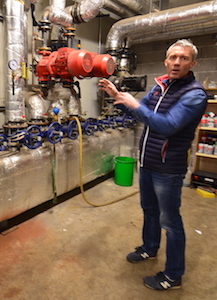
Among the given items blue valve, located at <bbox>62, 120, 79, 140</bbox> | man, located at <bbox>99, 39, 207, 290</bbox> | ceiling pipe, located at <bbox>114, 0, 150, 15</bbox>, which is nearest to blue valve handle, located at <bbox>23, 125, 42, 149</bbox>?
blue valve, located at <bbox>62, 120, 79, 140</bbox>

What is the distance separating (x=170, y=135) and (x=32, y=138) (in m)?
1.30

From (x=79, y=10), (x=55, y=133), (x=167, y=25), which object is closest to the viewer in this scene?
(x=55, y=133)

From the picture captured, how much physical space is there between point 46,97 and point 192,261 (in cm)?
193

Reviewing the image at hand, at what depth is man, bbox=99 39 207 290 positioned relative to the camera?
110cm

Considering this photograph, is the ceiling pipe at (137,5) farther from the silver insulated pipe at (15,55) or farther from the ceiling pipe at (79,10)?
the silver insulated pipe at (15,55)

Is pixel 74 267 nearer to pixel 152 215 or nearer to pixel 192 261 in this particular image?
pixel 152 215

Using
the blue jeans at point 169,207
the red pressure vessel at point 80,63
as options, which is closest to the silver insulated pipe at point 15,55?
the red pressure vessel at point 80,63

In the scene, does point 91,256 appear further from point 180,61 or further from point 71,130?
point 180,61

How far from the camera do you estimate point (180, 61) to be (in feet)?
3.85

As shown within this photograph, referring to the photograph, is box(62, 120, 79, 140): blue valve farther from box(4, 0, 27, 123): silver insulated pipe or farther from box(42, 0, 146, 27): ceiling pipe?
box(42, 0, 146, 27): ceiling pipe

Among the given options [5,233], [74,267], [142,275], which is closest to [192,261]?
[142,275]

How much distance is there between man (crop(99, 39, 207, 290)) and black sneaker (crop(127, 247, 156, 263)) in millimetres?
195

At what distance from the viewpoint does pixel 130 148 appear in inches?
141

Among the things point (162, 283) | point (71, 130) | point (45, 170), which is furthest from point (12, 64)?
point (162, 283)
